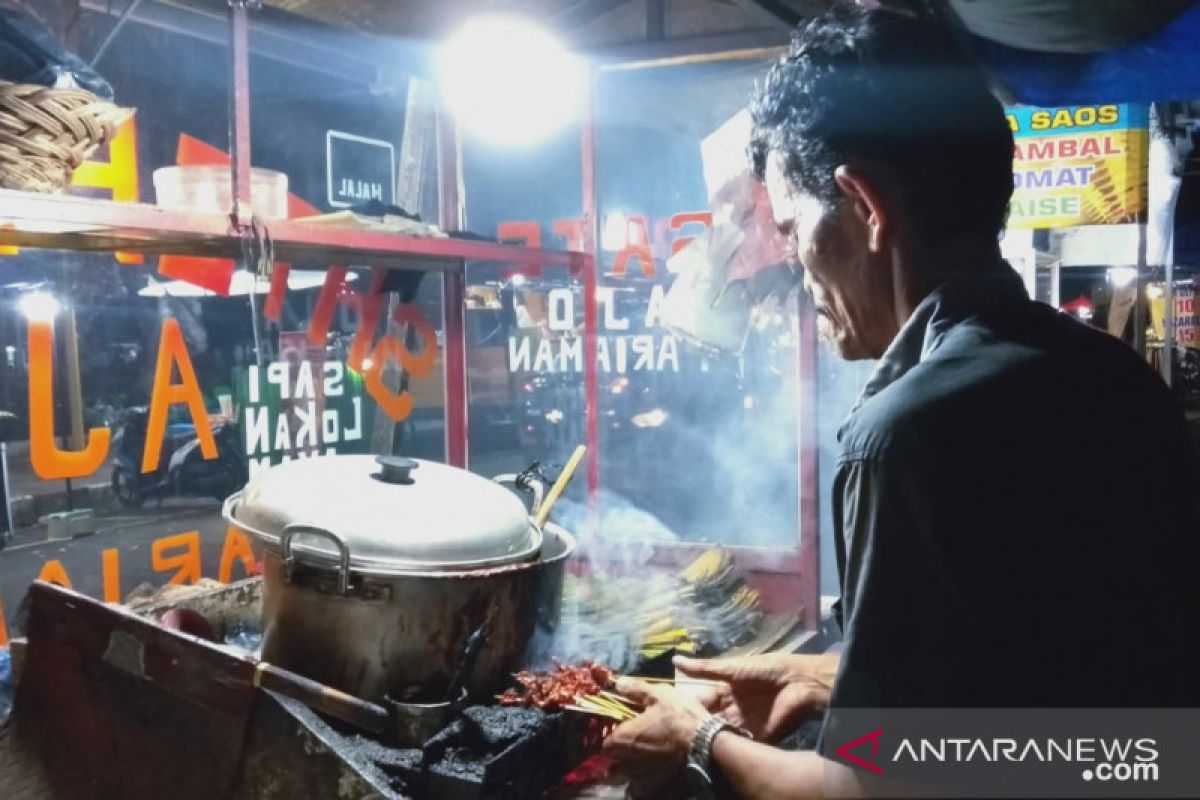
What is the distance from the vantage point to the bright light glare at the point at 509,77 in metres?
4.33

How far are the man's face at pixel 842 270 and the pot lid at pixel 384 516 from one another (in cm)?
146

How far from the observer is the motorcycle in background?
9.61m

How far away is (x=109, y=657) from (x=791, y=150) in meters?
2.49

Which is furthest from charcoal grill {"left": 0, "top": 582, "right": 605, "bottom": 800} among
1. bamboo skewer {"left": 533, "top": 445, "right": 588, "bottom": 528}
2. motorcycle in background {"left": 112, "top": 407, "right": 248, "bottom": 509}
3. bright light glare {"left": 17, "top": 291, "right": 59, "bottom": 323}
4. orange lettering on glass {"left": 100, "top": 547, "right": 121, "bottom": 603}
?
motorcycle in background {"left": 112, "top": 407, "right": 248, "bottom": 509}

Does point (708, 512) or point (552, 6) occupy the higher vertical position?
point (552, 6)

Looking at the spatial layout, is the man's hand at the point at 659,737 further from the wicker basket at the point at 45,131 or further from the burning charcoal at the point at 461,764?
the wicker basket at the point at 45,131

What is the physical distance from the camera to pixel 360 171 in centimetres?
849

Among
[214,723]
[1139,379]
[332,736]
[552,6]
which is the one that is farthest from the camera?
[552,6]

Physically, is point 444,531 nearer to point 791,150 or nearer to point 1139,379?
point 791,150

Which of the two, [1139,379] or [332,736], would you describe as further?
[332,736]

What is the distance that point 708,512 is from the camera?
12609 millimetres

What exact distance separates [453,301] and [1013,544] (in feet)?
13.6

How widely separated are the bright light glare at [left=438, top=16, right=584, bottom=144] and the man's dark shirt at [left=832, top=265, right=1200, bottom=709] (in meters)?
3.34

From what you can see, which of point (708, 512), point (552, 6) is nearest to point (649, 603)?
point (552, 6)
